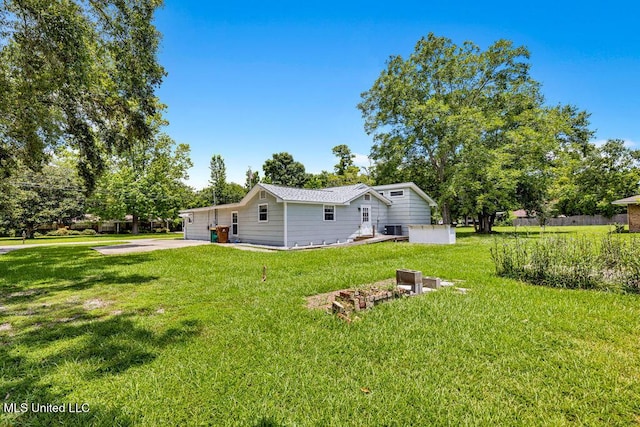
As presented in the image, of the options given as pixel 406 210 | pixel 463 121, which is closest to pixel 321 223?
pixel 406 210

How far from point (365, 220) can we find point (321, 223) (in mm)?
3565

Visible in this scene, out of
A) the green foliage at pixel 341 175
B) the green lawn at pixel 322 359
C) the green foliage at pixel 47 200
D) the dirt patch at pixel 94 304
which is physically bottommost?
the dirt patch at pixel 94 304

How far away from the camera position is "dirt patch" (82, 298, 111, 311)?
5.38 meters

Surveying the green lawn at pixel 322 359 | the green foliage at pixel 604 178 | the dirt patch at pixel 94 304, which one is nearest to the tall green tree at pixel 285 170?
the green foliage at pixel 604 178

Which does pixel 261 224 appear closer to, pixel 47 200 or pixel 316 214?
pixel 316 214

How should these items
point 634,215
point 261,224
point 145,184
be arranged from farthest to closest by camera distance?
point 145,184, point 634,215, point 261,224

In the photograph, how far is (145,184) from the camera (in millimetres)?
30922

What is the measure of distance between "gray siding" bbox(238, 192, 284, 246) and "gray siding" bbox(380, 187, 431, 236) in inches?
307

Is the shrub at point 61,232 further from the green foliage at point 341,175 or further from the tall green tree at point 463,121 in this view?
the tall green tree at point 463,121

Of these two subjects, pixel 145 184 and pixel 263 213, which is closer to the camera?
pixel 263 213

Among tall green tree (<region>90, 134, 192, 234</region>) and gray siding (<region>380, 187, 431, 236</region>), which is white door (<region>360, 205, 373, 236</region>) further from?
tall green tree (<region>90, 134, 192, 234</region>)

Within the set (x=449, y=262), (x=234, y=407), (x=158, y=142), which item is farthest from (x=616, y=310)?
(x=158, y=142)

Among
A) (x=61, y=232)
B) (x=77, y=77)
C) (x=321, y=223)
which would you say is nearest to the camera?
(x=77, y=77)

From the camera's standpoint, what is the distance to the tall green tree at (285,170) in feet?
148
